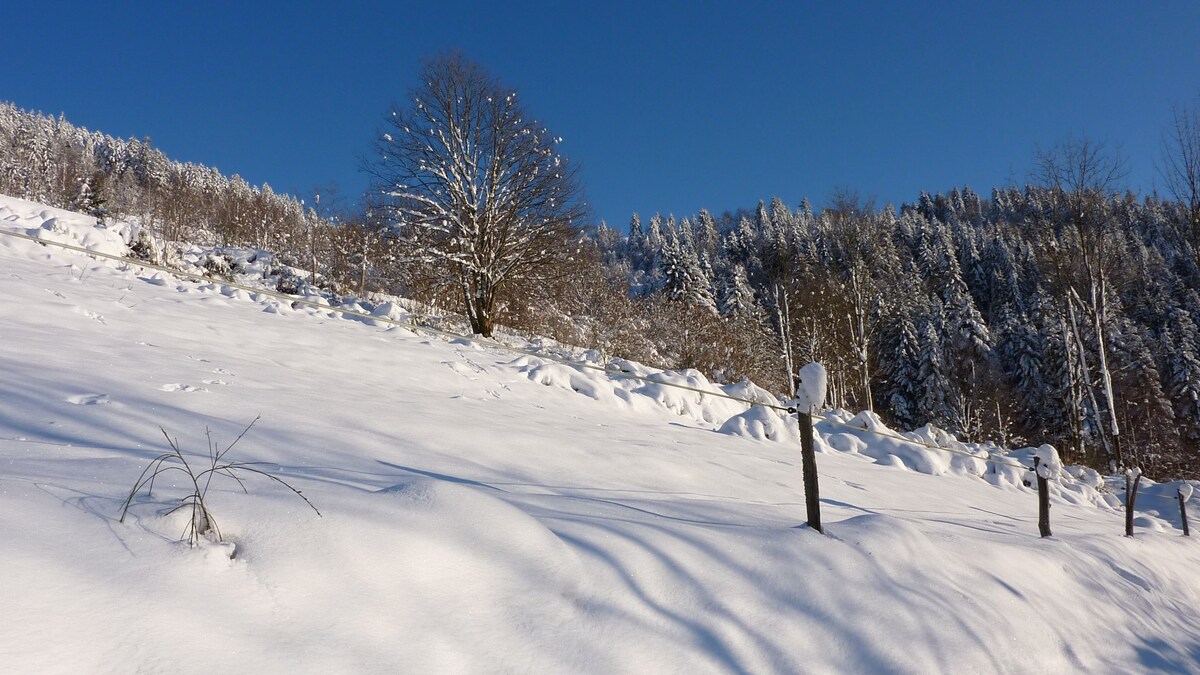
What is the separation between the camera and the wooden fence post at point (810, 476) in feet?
8.98

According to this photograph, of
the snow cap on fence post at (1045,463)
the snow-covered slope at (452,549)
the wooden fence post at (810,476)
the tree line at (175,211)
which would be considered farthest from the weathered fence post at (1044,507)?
the tree line at (175,211)

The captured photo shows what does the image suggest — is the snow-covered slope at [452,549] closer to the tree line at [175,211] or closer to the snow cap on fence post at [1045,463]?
the snow cap on fence post at [1045,463]

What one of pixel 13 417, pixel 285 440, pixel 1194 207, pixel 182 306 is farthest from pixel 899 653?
pixel 1194 207

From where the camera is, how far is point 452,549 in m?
1.67

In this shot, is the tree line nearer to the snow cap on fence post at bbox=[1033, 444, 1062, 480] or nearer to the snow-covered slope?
the snow-covered slope

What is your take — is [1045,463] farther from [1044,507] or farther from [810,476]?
[810,476]

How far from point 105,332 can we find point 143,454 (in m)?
3.53

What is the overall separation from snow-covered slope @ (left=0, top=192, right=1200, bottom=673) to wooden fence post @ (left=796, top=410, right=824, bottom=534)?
165 mm

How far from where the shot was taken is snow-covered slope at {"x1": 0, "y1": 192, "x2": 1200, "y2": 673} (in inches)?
48.8

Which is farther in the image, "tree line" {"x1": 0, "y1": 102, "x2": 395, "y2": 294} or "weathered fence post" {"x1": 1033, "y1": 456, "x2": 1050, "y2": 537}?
"tree line" {"x1": 0, "y1": 102, "x2": 395, "y2": 294}

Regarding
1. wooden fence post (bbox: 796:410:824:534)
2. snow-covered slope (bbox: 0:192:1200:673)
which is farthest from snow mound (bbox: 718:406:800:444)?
wooden fence post (bbox: 796:410:824:534)

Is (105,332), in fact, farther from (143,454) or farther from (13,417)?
(143,454)

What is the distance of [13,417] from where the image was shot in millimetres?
2359

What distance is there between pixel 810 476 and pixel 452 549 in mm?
1986
